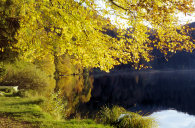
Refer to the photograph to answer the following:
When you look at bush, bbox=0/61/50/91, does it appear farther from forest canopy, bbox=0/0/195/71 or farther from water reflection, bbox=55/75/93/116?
forest canopy, bbox=0/0/195/71

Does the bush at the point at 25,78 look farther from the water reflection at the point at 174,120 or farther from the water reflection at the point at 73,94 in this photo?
the water reflection at the point at 174,120

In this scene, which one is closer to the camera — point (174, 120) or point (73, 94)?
point (174, 120)

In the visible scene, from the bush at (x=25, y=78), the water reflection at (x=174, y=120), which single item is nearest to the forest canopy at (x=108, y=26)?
the water reflection at (x=174, y=120)

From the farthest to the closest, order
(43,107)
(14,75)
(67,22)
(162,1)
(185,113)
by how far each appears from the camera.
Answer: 1. (14,75)
2. (185,113)
3. (43,107)
4. (67,22)
5. (162,1)

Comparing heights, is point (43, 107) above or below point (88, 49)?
below

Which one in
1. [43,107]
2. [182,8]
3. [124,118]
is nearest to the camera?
[182,8]

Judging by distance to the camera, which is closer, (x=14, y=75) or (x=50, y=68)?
(x=14, y=75)

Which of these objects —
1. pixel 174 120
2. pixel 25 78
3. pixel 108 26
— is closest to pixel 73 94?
pixel 25 78

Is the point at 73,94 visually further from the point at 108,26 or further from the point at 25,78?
the point at 108,26

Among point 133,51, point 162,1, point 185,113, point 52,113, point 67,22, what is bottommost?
point 185,113

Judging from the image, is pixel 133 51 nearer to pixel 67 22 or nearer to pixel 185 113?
pixel 67 22

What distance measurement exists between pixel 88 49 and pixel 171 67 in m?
142

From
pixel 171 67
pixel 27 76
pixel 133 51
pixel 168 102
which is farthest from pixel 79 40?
pixel 171 67

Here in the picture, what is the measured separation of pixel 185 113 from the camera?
21734 mm
